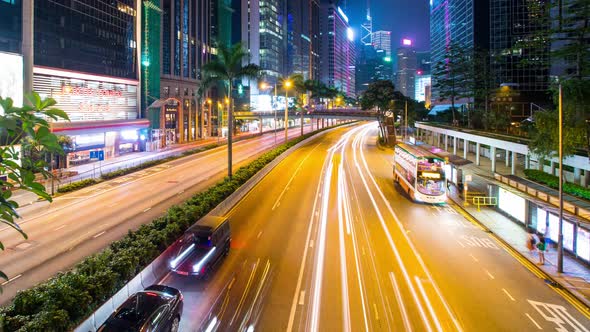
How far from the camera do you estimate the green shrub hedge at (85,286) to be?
35.4ft

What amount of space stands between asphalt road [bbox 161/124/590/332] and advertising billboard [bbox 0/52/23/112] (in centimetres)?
2663

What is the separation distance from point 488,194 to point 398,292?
2174cm

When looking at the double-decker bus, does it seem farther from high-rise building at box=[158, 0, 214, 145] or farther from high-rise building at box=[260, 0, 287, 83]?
high-rise building at box=[260, 0, 287, 83]

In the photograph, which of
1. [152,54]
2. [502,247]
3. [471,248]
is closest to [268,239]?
[471,248]

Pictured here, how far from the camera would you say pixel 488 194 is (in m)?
33.9

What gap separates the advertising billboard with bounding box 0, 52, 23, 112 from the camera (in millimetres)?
38250

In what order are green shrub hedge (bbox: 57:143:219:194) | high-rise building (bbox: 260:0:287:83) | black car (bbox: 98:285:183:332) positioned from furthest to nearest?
high-rise building (bbox: 260:0:287:83), green shrub hedge (bbox: 57:143:219:194), black car (bbox: 98:285:183:332)

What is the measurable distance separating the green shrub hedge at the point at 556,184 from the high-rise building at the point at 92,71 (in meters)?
47.5

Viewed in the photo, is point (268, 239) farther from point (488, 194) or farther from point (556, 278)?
point (488, 194)

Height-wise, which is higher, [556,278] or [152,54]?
[152,54]

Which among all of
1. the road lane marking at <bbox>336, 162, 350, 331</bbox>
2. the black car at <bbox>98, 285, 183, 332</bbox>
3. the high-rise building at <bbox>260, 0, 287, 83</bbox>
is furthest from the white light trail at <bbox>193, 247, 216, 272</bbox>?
the high-rise building at <bbox>260, 0, 287, 83</bbox>

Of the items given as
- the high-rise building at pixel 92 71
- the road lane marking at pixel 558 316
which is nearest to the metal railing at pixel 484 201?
the road lane marking at pixel 558 316

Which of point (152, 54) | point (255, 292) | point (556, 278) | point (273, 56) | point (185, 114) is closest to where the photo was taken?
point (255, 292)

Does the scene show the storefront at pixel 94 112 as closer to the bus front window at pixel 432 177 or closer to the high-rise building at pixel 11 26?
the high-rise building at pixel 11 26
